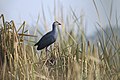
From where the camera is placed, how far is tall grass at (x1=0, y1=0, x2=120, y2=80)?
3.55 feet

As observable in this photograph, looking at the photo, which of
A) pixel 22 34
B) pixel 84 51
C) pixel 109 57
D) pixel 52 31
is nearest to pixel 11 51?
pixel 22 34

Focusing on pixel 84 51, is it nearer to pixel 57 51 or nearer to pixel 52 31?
pixel 57 51

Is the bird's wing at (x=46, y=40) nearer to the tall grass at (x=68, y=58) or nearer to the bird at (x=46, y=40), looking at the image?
the bird at (x=46, y=40)

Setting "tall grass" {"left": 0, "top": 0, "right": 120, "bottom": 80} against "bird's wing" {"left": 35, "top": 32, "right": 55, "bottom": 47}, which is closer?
"tall grass" {"left": 0, "top": 0, "right": 120, "bottom": 80}

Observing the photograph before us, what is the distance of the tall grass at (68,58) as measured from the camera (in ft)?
3.55

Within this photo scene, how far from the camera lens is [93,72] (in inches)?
42.3

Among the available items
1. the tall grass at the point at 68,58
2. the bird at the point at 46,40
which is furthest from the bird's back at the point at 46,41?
the tall grass at the point at 68,58

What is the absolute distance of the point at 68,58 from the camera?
125cm

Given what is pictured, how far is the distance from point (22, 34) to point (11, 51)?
0.20 meters

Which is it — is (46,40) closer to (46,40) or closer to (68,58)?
(46,40)

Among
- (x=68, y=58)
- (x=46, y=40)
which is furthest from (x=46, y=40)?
(x=68, y=58)

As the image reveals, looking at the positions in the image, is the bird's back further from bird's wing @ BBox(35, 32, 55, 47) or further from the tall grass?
the tall grass

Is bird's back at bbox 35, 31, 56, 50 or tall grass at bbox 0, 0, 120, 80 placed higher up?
bird's back at bbox 35, 31, 56, 50

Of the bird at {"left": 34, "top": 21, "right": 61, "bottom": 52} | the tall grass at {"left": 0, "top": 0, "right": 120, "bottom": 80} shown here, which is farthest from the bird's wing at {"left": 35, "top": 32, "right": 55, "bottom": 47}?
the tall grass at {"left": 0, "top": 0, "right": 120, "bottom": 80}
